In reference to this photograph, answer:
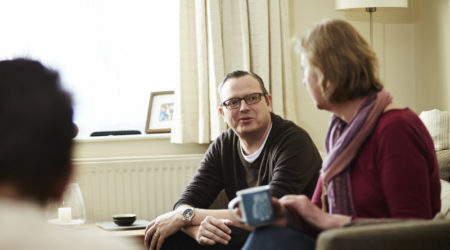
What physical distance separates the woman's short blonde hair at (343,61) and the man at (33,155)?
3.45ft

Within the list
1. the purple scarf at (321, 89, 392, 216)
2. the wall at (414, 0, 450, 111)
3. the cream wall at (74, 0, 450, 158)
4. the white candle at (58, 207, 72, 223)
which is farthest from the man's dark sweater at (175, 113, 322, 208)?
the wall at (414, 0, 450, 111)

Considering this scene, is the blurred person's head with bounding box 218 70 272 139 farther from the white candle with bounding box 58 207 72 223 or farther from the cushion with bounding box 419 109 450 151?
the white candle with bounding box 58 207 72 223

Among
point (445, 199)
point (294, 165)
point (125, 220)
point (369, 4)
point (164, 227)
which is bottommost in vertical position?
point (125, 220)

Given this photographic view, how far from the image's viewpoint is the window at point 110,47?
4.10 metres

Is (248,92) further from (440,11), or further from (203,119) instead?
(440,11)

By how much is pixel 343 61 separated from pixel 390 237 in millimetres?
483

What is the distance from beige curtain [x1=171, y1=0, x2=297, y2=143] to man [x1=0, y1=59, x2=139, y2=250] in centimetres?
306

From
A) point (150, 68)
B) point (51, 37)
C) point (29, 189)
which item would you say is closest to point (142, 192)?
point (150, 68)

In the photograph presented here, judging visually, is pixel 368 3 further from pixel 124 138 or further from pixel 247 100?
pixel 124 138

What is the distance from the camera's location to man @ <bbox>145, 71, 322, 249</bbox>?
262cm

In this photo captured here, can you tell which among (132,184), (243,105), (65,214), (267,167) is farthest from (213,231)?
(132,184)

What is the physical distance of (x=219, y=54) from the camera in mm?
3922

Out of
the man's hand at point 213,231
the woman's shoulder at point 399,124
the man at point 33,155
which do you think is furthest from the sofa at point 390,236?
the man's hand at point 213,231

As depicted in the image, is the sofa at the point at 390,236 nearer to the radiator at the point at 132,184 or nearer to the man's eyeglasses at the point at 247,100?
the man's eyeglasses at the point at 247,100
